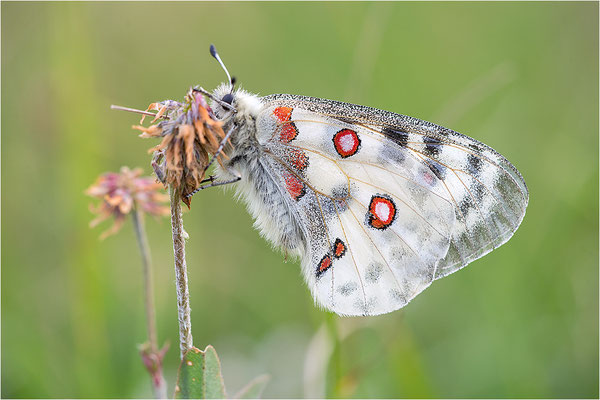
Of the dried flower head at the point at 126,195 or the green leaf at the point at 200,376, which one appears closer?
the green leaf at the point at 200,376

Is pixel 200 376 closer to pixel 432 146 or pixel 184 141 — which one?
pixel 184 141

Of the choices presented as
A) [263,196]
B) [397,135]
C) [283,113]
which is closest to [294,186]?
[263,196]

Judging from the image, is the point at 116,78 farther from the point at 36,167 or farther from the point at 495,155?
the point at 495,155

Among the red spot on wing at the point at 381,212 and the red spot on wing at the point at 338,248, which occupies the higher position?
the red spot on wing at the point at 381,212

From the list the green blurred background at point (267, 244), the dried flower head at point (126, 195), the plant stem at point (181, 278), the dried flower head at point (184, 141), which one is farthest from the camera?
the green blurred background at point (267, 244)

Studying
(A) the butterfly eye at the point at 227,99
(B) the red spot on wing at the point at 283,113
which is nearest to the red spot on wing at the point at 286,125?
(B) the red spot on wing at the point at 283,113

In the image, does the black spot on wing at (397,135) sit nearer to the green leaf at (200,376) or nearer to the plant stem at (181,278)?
the plant stem at (181,278)

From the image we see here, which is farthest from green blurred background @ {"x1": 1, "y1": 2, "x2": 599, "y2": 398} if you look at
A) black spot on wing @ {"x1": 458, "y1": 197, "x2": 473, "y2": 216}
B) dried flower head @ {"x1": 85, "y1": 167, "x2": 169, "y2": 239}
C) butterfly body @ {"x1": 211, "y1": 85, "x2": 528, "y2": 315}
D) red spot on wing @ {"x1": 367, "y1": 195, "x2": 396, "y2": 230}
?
dried flower head @ {"x1": 85, "y1": 167, "x2": 169, "y2": 239}
